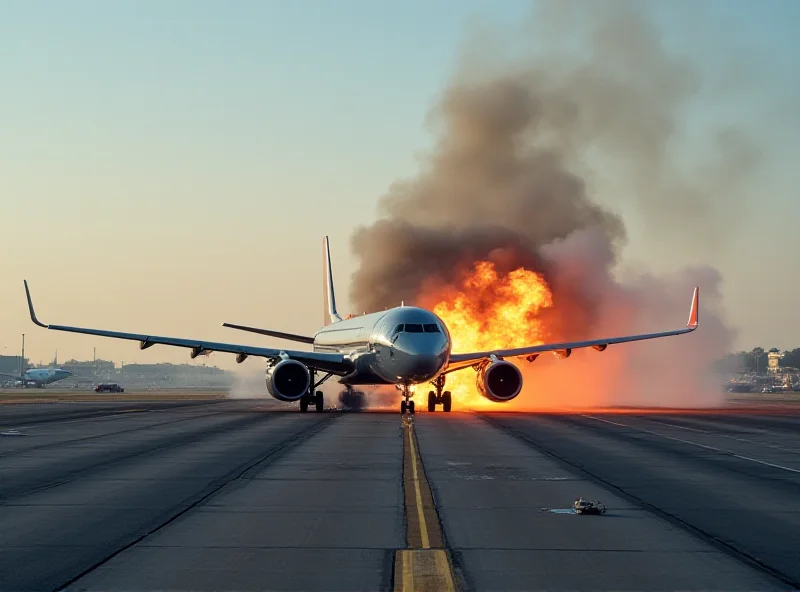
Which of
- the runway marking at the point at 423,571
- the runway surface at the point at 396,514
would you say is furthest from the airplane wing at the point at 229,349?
the runway marking at the point at 423,571

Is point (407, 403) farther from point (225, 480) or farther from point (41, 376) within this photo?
point (41, 376)

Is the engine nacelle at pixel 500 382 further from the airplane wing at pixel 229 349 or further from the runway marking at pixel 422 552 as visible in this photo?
the runway marking at pixel 422 552

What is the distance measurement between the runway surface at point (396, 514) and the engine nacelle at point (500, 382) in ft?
60.6

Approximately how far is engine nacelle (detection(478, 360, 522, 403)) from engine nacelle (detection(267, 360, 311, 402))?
8.09m

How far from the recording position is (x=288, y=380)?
1984 inches

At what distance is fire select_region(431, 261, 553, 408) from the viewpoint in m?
67.6

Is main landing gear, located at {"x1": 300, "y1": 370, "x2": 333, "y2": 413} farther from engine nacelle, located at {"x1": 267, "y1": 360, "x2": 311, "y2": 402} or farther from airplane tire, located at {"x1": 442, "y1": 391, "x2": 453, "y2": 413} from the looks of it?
airplane tire, located at {"x1": 442, "y1": 391, "x2": 453, "y2": 413}

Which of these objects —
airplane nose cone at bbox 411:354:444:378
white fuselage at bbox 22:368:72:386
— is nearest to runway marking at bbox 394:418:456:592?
airplane nose cone at bbox 411:354:444:378

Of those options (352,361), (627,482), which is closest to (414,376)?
(352,361)

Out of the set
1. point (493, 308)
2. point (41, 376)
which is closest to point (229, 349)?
point (493, 308)

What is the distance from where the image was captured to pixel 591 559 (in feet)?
40.7

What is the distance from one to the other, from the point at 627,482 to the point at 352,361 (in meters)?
34.4

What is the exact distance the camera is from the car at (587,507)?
1609 cm

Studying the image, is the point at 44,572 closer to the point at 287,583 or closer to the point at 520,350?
the point at 287,583
